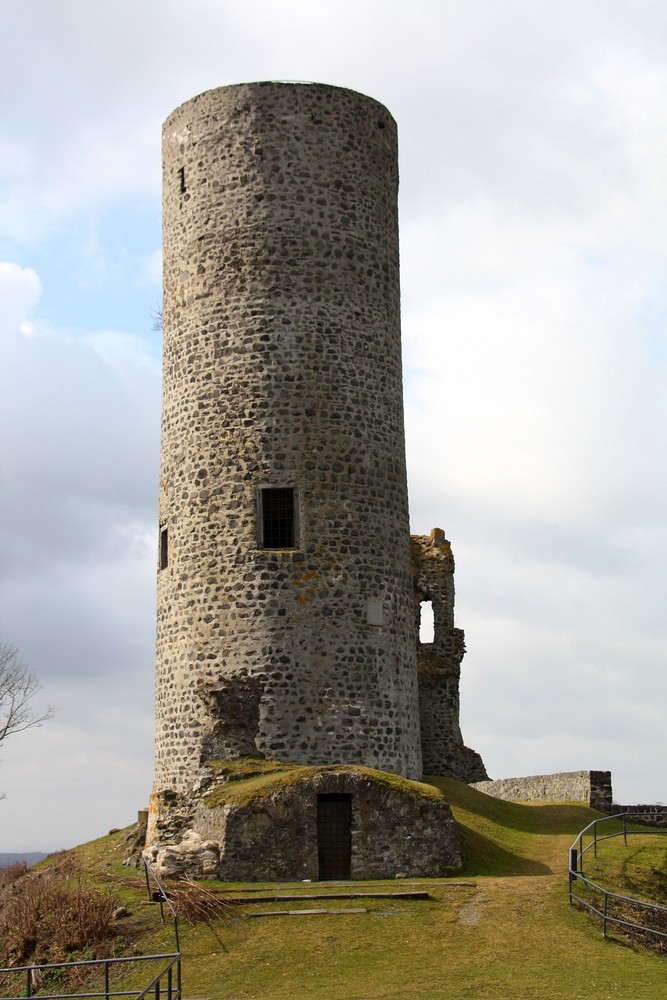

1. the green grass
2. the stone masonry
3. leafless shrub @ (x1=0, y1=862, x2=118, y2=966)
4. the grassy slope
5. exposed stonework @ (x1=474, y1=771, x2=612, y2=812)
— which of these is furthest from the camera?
exposed stonework @ (x1=474, y1=771, x2=612, y2=812)

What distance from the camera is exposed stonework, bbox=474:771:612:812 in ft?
113

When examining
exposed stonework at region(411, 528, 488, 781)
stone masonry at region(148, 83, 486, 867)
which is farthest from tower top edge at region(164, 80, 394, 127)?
exposed stonework at region(411, 528, 488, 781)

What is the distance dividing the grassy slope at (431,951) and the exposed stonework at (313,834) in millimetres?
711

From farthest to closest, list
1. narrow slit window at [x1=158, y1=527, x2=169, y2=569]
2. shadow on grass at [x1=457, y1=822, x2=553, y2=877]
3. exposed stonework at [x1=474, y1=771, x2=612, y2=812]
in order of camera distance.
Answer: exposed stonework at [x1=474, y1=771, x2=612, y2=812] → narrow slit window at [x1=158, y1=527, x2=169, y2=569] → shadow on grass at [x1=457, y1=822, x2=553, y2=877]

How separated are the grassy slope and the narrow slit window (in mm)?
8169

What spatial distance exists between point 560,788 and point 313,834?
43.1 ft

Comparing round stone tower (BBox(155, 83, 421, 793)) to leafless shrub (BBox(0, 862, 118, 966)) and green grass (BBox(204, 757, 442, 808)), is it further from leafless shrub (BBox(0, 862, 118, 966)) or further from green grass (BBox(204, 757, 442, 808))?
leafless shrub (BBox(0, 862, 118, 966))

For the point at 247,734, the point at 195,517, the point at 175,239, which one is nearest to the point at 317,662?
the point at 247,734

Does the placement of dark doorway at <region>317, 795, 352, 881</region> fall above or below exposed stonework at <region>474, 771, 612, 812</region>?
below

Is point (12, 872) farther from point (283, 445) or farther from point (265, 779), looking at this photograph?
point (283, 445)

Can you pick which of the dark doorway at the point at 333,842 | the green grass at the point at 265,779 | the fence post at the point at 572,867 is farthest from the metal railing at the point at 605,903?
the dark doorway at the point at 333,842

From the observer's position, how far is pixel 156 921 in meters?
22.5

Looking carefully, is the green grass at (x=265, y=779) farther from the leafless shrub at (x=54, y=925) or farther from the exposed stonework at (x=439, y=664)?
the exposed stonework at (x=439, y=664)

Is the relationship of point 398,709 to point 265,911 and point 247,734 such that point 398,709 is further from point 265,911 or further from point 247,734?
point 265,911
